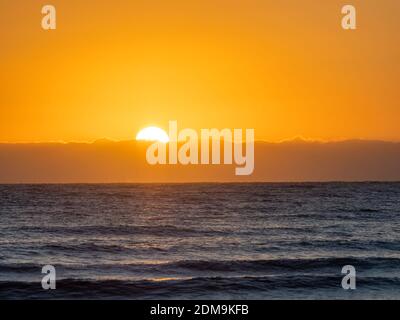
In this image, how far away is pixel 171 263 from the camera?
30109 mm

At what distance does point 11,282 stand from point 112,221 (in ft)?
95.5

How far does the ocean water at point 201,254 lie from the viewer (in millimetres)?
23750

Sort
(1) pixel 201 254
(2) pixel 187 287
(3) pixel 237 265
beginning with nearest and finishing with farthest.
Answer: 1. (2) pixel 187 287
2. (3) pixel 237 265
3. (1) pixel 201 254

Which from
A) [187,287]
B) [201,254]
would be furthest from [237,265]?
[187,287]

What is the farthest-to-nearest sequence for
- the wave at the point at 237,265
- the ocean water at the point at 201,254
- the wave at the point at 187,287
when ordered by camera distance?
1. the wave at the point at 237,265
2. the ocean water at the point at 201,254
3. the wave at the point at 187,287

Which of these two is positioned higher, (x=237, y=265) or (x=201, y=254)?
(x=201, y=254)

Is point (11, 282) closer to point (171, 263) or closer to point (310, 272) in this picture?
point (171, 263)

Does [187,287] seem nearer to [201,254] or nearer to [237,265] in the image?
[237,265]

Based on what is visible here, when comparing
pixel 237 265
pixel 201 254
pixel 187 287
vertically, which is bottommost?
pixel 187 287

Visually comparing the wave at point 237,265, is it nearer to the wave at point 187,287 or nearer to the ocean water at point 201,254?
the ocean water at point 201,254

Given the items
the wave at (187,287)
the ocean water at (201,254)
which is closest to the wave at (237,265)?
the ocean water at (201,254)

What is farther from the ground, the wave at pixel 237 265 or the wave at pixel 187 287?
the wave at pixel 237 265

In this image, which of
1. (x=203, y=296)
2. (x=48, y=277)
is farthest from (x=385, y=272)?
(x=48, y=277)

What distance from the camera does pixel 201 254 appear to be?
1313 inches
